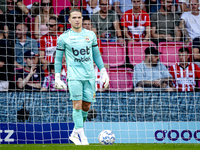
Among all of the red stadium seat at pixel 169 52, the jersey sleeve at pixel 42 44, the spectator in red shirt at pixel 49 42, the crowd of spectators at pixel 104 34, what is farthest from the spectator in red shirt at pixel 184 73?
the jersey sleeve at pixel 42 44

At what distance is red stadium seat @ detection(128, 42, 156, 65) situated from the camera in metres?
8.16

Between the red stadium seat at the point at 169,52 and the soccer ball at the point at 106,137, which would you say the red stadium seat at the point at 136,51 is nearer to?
the red stadium seat at the point at 169,52

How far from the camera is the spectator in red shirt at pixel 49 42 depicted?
26.4 ft

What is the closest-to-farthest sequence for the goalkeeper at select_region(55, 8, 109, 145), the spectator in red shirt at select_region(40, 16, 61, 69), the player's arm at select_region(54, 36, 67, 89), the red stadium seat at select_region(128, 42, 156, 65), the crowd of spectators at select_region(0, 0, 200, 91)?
the goalkeeper at select_region(55, 8, 109, 145) < the player's arm at select_region(54, 36, 67, 89) < the crowd of spectators at select_region(0, 0, 200, 91) < the spectator in red shirt at select_region(40, 16, 61, 69) < the red stadium seat at select_region(128, 42, 156, 65)

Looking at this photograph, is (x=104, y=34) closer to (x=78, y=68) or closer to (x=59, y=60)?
(x=59, y=60)

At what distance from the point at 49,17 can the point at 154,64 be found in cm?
285

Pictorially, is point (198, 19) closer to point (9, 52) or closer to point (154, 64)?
point (154, 64)

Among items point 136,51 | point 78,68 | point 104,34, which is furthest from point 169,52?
point 78,68

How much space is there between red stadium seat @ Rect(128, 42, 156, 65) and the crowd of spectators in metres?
0.10

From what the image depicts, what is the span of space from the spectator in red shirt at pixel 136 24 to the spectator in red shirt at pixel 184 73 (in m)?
1.00

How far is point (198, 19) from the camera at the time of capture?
8.16 metres

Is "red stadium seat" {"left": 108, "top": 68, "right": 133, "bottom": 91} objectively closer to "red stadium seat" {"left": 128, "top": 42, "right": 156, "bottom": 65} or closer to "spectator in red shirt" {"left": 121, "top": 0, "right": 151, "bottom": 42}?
"red stadium seat" {"left": 128, "top": 42, "right": 156, "bottom": 65}

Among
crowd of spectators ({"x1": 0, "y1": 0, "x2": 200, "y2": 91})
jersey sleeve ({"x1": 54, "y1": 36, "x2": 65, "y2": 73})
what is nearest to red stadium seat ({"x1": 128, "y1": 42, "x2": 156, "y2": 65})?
crowd of spectators ({"x1": 0, "y1": 0, "x2": 200, "y2": 91})

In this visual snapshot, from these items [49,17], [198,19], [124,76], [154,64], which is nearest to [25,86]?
[49,17]
